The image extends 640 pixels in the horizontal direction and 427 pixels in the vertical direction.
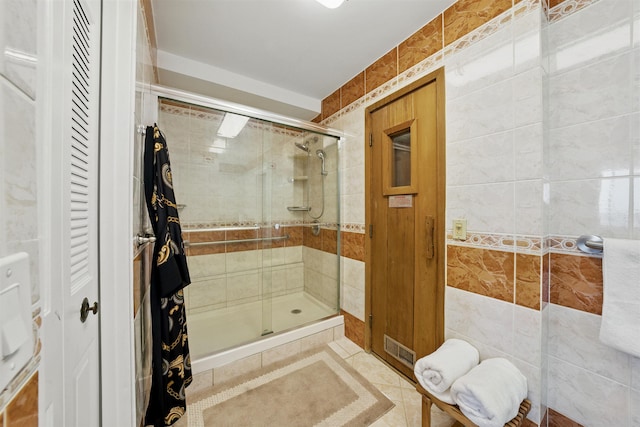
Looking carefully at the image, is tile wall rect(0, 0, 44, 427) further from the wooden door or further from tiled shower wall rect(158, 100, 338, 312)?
tiled shower wall rect(158, 100, 338, 312)

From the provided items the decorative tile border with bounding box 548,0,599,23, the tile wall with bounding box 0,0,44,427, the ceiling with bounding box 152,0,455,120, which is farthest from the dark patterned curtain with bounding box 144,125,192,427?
the decorative tile border with bounding box 548,0,599,23

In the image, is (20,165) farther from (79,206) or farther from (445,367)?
(445,367)

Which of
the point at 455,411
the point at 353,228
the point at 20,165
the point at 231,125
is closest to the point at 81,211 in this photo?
the point at 20,165

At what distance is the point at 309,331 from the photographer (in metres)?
1.82

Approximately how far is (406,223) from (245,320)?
5.04 feet

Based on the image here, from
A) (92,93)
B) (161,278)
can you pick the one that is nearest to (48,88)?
(92,93)

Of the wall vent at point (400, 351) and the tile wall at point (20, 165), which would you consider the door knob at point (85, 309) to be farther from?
the wall vent at point (400, 351)

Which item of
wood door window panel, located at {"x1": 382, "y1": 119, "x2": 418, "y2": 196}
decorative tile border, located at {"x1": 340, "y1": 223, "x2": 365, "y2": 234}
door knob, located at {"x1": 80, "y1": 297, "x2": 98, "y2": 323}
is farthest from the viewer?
decorative tile border, located at {"x1": 340, "y1": 223, "x2": 365, "y2": 234}

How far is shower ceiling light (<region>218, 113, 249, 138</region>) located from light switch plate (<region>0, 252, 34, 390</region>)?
1.64m

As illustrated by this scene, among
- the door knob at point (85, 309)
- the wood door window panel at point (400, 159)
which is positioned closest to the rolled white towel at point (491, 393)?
the wood door window panel at point (400, 159)

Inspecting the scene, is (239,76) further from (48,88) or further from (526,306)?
(526,306)

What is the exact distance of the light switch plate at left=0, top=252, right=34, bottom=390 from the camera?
235mm

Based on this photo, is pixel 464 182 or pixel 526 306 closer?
pixel 526 306

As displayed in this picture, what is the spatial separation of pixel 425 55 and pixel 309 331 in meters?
2.09
